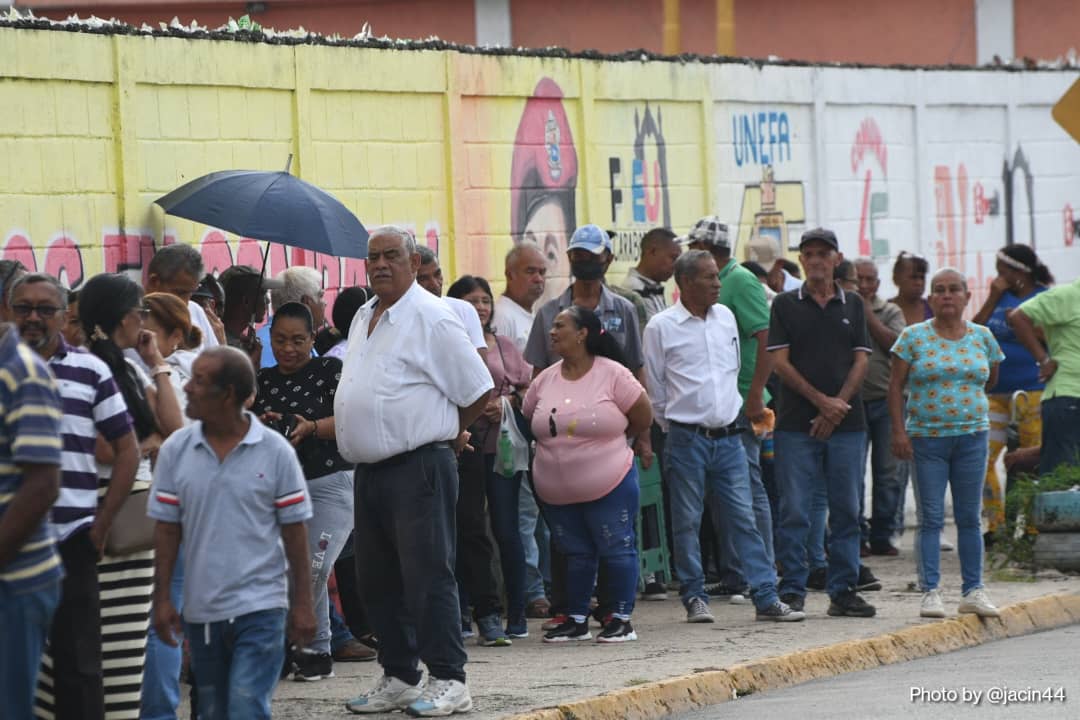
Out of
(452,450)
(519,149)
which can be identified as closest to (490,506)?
(452,450)

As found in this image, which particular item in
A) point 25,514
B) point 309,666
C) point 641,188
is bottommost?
point 309,666

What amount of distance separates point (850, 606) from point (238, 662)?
18.6 ft

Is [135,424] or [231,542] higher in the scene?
[135,424]

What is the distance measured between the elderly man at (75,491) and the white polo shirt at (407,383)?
1.77m

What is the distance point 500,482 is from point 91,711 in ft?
14.9

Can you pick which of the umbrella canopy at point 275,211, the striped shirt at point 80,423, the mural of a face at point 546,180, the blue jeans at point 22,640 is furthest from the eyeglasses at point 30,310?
the mural of a face at point 546,180

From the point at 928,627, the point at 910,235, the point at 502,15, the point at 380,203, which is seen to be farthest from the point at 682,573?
the point at 502,15

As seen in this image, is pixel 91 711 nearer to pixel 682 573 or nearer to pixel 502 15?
pixel 682 573

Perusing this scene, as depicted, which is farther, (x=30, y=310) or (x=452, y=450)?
(x=452, y=450)

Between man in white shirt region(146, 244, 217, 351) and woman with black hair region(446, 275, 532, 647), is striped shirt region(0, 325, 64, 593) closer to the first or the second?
man in white shirt region(146, 244, 217, 351)

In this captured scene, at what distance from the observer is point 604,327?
12.0 meters

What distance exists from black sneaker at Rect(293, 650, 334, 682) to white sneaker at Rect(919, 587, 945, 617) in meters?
3.52

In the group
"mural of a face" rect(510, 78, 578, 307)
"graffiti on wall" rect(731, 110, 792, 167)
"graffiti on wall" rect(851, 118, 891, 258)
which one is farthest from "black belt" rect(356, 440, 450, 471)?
"graffiti on wall" rect(851, 118, 891, 258)

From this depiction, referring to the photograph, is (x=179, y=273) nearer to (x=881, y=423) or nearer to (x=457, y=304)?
(x=457, y=304)
